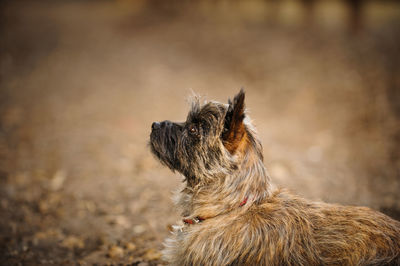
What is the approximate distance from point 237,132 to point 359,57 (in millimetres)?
11151

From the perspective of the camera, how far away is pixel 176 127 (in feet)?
11.5

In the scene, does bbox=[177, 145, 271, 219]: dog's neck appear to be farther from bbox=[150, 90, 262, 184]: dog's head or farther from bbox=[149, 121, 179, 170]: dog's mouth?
bbox=[149, 121, 179, 170]: dog's mouth

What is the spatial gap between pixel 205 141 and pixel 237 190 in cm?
62

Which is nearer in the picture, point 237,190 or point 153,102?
point 237,190

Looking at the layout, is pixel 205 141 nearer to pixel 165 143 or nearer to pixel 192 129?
pixel 192 129

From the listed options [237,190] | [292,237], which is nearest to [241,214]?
[237,190]

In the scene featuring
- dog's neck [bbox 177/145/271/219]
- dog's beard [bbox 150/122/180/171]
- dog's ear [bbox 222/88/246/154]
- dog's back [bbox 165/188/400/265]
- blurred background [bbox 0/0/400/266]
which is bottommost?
dog's back [bbox 165/188/400/265]

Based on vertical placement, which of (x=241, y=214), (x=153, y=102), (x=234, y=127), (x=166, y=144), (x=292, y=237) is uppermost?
(x=153, y=102)

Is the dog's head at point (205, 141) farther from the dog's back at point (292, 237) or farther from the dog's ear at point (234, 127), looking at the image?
the dog's back at point (292, 237)

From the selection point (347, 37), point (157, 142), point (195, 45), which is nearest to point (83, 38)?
point (195, 45)

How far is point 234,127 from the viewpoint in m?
3.03

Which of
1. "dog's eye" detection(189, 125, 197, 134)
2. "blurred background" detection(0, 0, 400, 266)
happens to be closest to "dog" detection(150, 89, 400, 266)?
"dog's eye" detection(189, 125, 197, 134)

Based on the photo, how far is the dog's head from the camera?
3125 millimetres

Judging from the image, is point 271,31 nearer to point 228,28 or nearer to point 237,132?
point 228,28
